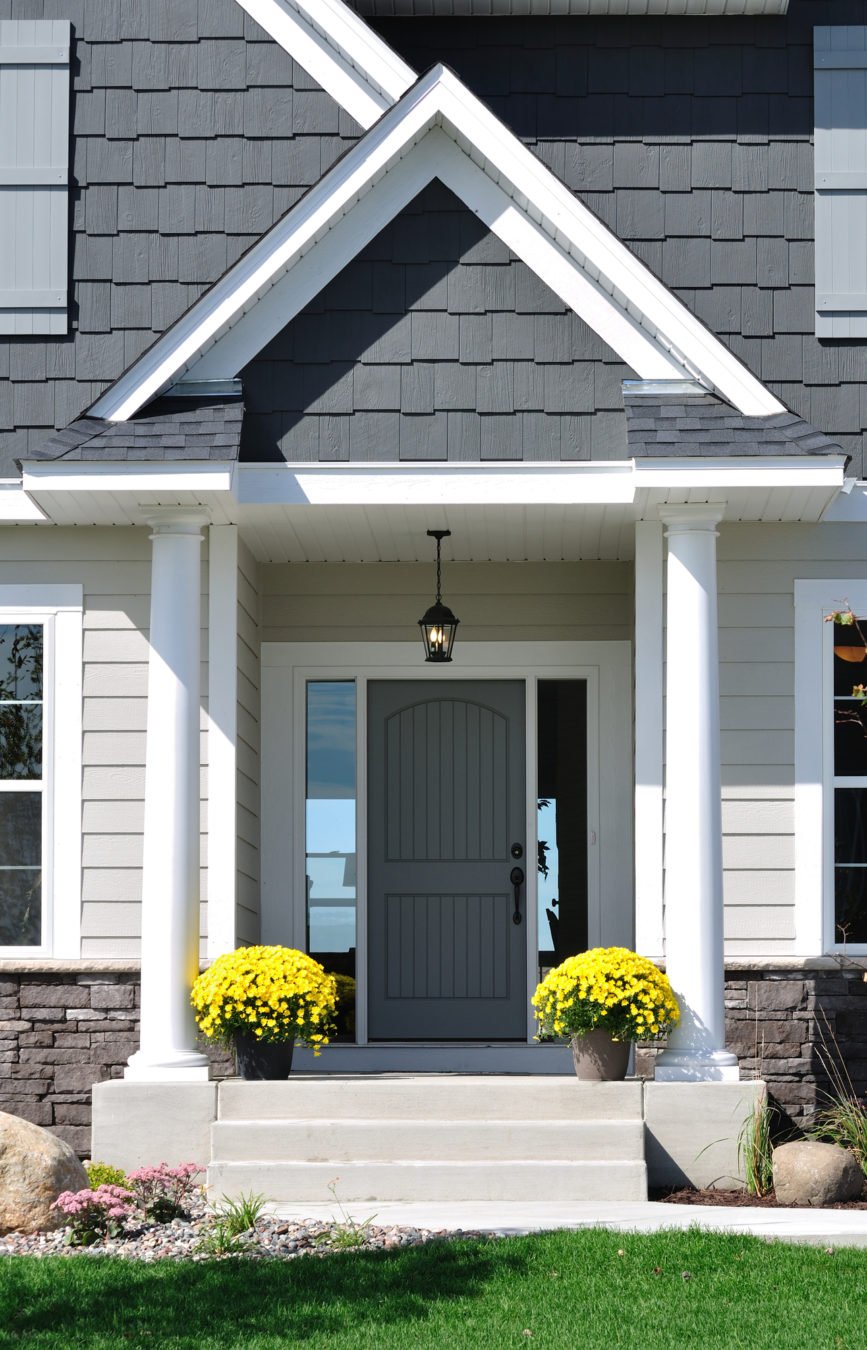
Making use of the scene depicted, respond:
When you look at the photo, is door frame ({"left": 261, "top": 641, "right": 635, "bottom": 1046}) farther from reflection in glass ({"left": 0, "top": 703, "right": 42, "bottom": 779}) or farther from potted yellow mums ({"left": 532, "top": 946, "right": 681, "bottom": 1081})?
potted yellow mums ({"left": 532, "top": 946, "right": 681, "bottom": 1081})

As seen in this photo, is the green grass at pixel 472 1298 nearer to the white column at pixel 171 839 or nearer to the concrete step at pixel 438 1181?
the concrete step at pixel 438 1181

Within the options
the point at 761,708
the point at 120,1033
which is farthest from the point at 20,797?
the point at 761,708

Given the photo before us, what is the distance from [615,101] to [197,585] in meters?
3.64

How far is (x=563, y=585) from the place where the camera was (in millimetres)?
9367

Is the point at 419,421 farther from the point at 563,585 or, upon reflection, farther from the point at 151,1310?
the point at 151,1310

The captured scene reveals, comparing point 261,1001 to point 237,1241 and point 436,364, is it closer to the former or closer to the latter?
point 237,1241

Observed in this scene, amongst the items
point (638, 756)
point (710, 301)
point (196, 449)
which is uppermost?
point (710, 301)

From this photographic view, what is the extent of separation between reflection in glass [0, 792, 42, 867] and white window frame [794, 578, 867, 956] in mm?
3732

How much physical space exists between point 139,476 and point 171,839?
5.32ft

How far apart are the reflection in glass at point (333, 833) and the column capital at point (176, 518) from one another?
1986 mm

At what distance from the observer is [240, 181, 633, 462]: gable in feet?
25.4

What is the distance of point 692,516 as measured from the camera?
7734 mm

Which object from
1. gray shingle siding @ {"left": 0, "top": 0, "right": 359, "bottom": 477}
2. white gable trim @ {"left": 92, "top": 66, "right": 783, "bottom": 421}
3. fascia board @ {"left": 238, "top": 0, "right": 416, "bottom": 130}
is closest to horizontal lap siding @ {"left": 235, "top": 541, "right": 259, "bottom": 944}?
white gable trim @ {"left": 92, "top": 66, "right": 783, "bottom": 421}

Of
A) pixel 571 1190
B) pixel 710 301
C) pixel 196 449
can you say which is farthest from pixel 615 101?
pixel 571 1190
